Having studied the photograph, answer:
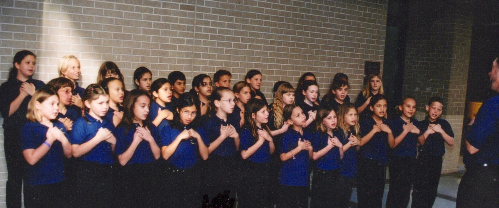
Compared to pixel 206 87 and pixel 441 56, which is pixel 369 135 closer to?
pixel 206 87

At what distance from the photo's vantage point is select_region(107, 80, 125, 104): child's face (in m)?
4.74

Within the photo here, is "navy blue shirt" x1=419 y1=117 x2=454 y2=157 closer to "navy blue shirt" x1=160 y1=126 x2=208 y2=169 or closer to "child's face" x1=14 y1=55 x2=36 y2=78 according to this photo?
"navy blue shirt" x1=160 y1=126 x2=208 y2=169

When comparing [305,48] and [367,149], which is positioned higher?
[305,48]

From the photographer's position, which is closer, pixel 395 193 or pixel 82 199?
pixel 82 199

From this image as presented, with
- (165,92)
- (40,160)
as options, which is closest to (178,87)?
(165,92)

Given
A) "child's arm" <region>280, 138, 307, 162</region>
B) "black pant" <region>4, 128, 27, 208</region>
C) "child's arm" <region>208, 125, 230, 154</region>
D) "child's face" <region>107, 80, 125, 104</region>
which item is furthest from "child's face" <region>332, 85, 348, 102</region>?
"black pant" <region>4, 128, 27, 208</region>

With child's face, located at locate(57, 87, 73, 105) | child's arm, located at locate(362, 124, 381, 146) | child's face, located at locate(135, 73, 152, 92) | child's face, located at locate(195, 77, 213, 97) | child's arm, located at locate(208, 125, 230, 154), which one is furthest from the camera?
child's face, located at locate(195, 77, 213, 97)

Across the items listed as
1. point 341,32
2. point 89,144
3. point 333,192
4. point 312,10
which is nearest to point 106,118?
point 89,144

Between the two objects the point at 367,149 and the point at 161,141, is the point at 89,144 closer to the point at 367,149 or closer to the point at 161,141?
the point at 161,141

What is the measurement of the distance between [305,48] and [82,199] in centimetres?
463

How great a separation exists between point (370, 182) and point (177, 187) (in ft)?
7.89

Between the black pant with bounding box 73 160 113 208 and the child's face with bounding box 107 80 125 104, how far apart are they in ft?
2.95

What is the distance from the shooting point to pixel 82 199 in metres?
4.01

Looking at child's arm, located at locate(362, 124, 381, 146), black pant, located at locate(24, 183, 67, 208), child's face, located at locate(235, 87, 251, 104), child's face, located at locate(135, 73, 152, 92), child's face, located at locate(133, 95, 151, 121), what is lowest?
black pant, located at locate(24, 183, 67, 208)
